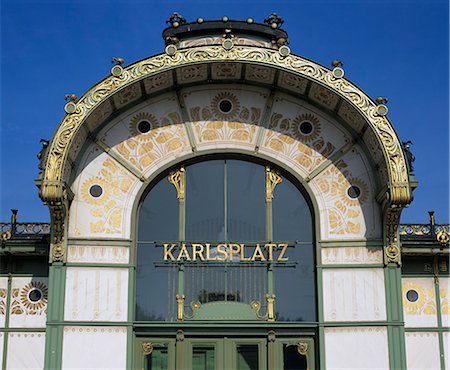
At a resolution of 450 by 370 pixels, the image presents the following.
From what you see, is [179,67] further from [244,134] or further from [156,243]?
[156,243]

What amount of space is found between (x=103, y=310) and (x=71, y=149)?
3703 mm

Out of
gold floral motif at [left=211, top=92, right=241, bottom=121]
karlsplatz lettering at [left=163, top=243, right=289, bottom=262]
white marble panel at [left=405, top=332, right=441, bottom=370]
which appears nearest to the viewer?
karlsplatz lettering at [left=163, top=243, right=289, bottom=262]

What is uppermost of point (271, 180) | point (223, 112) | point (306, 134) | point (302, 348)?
point (223, 112)

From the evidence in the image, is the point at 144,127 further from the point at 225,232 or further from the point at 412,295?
the point at 412,295

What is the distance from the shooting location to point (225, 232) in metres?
19.1

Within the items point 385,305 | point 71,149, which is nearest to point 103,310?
point 71,149

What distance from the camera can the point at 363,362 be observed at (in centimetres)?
1825

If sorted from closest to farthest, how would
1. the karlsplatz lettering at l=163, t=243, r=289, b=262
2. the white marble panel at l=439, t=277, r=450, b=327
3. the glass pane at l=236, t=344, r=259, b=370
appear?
1. the glass pane at l=236, t=344, r=259, b=370
2. the karlsplatz lettering at l=163, t=243, r=289, b=262
3. the white marble panel at l=439, t=277, r=450, b=327

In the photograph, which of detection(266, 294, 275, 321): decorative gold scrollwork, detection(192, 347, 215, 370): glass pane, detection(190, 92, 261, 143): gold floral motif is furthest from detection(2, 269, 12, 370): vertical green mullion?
detection(266, 294, 275, 321): decorative gold scrollwork

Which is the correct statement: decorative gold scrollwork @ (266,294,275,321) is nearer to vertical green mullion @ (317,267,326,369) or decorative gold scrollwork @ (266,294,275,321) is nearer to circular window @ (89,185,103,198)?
vertical green mullion @ (317,267,326,369)

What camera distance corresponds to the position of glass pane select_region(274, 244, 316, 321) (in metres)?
18.7

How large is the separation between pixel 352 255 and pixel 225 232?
2.98 meters

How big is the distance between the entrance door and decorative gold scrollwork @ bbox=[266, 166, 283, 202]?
3.42m

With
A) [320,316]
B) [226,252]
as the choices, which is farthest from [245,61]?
[320,316]
